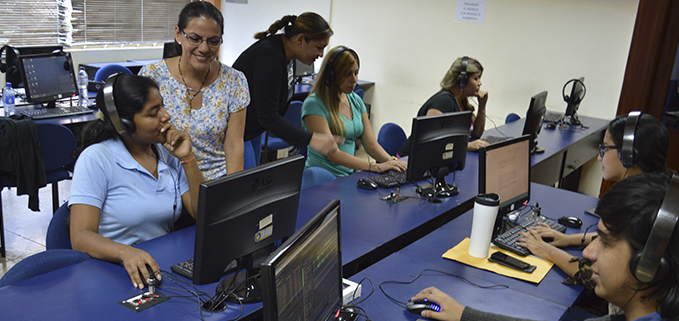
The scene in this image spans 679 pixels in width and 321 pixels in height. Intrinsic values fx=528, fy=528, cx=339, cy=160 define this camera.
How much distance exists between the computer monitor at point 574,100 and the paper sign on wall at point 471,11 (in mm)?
1221

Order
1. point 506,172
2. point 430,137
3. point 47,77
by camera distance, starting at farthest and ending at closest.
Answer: point 47,77 < point 430,137 < point 506,172

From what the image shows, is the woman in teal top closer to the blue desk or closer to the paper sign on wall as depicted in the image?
the blue desk

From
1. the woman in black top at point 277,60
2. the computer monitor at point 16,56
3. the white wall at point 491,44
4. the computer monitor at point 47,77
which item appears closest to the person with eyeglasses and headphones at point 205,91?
the woman in black top at point 277,60

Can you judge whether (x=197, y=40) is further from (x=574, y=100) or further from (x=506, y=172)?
(x=574, y=100)

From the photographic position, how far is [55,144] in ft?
11.0

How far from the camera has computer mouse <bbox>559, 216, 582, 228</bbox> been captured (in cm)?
239

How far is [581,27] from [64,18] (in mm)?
5327

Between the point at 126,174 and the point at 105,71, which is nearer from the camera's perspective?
the point at 126,174

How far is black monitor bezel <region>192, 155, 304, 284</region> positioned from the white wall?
4.24 m

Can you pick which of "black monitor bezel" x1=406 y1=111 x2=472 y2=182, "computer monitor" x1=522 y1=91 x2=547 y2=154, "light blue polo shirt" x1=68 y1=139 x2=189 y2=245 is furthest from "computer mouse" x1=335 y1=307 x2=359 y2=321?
"computer monitor" x1=522 y1=91 x2=547 y2=154

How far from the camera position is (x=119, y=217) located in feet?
5.85

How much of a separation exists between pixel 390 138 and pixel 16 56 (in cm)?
295

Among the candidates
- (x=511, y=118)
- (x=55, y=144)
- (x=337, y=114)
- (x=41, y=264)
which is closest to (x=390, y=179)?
(x=337, y=114)

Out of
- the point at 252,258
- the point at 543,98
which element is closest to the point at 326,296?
the point at 252,258
